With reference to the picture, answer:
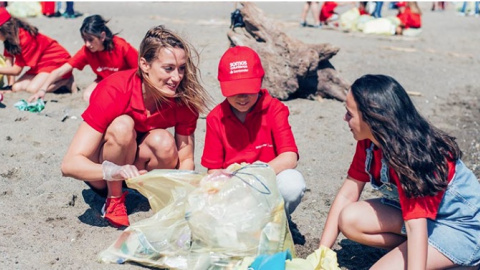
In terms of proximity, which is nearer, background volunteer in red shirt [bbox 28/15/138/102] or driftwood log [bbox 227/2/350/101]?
background volunteer in red shirt [bbox 28/15/138/102]

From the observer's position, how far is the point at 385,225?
2.88 metres

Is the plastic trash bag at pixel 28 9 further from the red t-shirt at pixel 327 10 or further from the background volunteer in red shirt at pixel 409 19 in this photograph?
the background volunteer in red shirt at pixel 409 19

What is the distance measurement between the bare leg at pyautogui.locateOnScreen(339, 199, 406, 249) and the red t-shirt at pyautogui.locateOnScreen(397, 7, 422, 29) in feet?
29.1

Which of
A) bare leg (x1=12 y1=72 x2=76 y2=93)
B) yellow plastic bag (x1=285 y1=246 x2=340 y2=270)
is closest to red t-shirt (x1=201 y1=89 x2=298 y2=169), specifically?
yellow plastic bag (x1=285 y1=246 x2=340 y2=270)

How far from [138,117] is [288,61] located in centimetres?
314

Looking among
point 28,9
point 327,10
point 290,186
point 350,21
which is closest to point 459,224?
point 290,186

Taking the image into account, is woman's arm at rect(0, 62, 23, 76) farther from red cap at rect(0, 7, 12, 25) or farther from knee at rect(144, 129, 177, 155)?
knee at rect(144, 129, 177, 155)

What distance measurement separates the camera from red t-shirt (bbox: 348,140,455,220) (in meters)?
2.59

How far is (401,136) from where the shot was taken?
8.40 ft

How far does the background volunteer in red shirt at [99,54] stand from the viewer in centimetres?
573

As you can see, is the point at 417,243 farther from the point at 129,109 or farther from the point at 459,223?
the point at 129,109

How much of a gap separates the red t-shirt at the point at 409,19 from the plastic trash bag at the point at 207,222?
29.4 ft

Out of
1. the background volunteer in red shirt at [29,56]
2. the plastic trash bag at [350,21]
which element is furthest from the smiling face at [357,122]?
the plastic trash bag at [350,21]

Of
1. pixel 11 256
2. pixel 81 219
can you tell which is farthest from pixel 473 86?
pixel 11 256
